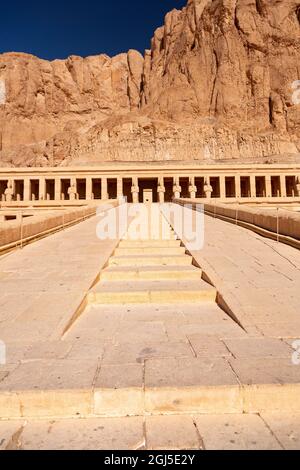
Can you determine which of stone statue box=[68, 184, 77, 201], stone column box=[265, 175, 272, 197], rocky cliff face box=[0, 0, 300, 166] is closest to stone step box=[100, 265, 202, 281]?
stone statue box=[68, 184, 77, 201]

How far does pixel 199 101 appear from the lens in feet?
215

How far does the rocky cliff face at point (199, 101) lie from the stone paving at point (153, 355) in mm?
55019

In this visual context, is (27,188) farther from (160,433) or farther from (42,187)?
(160,433)

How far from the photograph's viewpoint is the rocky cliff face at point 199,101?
58.8 meters

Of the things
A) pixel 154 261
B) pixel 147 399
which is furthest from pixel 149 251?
pixel 147 399

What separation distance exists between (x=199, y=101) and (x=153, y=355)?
68.8 m

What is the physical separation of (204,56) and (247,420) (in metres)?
74.4

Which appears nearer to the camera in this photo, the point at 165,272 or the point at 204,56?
the point at 165,272

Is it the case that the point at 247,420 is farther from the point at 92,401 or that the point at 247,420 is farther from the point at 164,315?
the point at 164,315

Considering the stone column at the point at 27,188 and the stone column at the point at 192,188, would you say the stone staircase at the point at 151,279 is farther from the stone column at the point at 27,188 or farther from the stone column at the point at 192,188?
the stone column at the point at 27,188

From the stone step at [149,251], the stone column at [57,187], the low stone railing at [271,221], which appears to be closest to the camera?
the stone step at [149,251]

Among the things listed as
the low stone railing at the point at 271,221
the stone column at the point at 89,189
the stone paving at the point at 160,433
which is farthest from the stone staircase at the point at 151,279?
the stone column at the point at 89,189

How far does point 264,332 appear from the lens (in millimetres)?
3389
